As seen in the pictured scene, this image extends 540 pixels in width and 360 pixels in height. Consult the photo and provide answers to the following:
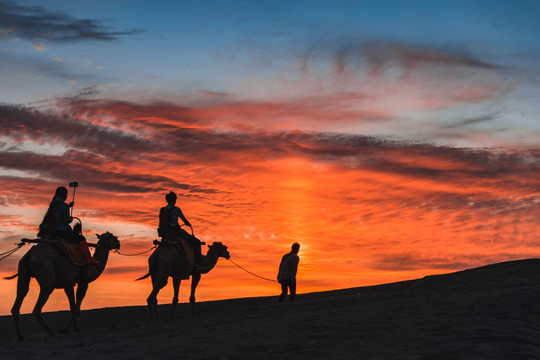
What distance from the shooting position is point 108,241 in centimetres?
2225

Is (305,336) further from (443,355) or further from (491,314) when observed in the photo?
(491,314)

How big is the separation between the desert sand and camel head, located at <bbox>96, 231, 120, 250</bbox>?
4.10 m

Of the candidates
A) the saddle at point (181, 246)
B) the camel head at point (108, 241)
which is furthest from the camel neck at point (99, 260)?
the saddle at point (181, 246)

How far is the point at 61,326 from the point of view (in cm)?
2944

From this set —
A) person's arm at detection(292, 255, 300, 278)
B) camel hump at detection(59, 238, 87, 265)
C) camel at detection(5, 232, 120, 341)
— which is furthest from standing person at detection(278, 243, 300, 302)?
camel hump at detection(59, 238, 87, 265)

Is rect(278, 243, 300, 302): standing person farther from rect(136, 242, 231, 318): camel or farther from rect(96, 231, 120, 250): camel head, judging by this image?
rect(96, 231, 120, 250): camel head

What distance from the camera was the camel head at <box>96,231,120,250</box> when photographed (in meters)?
22.2

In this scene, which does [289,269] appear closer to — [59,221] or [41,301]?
[59,221]

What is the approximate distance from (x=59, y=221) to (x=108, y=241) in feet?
9.88

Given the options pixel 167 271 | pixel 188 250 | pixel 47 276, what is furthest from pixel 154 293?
pixel 47 276

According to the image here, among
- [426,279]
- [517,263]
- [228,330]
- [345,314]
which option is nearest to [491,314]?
[345,314]

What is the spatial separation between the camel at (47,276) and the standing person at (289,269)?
6.61 meters

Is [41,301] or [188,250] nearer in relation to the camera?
[41,301]

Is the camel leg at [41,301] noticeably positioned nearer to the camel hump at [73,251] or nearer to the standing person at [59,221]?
the camel hump at [73,251]
